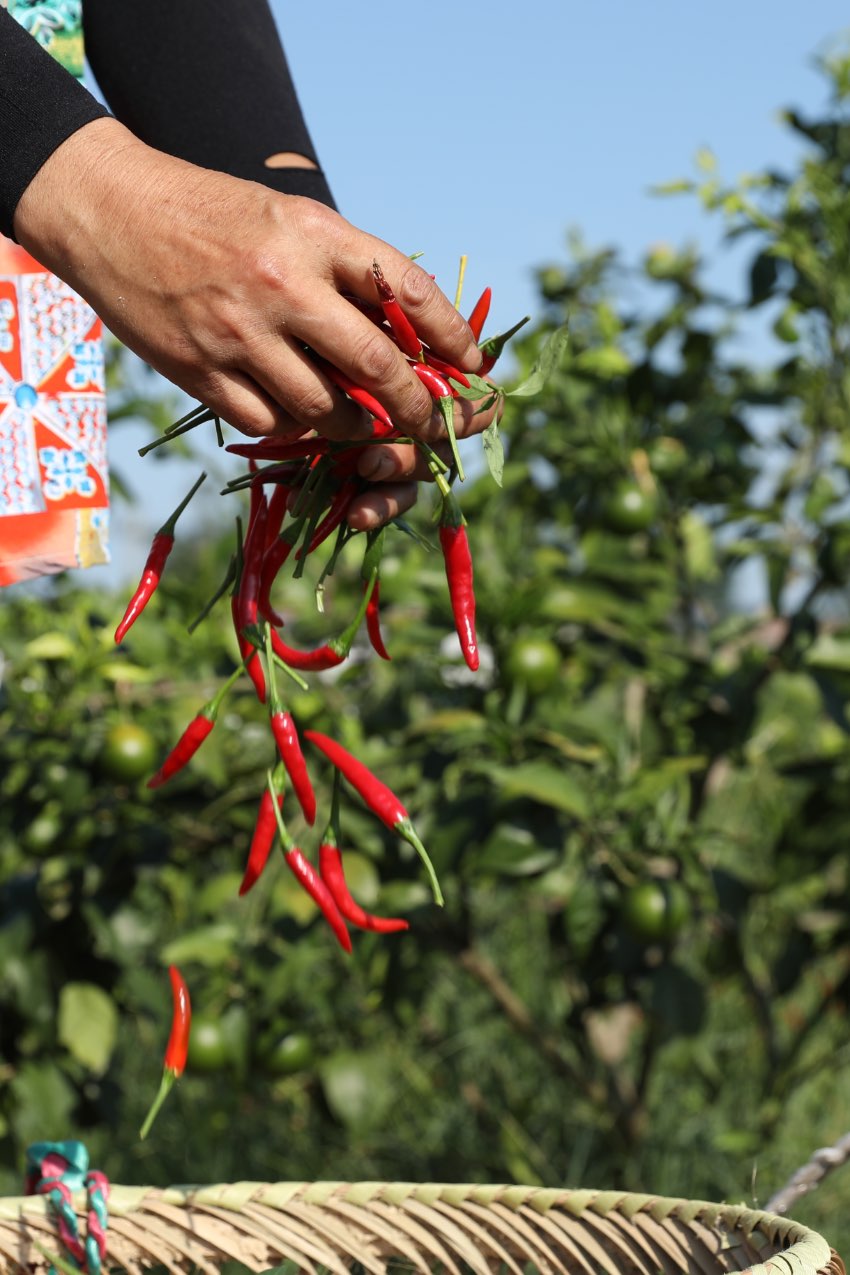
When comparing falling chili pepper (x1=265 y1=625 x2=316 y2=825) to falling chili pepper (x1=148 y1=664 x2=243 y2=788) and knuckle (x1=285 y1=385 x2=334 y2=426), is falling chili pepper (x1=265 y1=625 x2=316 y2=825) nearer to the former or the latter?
falling chili pepper (x1=148 y1=664 x2=243 y2=788)

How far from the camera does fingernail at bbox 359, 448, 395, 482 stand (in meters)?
0.88

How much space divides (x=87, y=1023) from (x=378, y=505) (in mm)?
1055

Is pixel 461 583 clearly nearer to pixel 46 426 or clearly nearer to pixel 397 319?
pixel 397 319

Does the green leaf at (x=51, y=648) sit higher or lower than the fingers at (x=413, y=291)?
lower

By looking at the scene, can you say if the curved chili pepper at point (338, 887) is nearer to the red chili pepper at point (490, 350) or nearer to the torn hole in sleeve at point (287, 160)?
the red chili pepper at point (490, 350)

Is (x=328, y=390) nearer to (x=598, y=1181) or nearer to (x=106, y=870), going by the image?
(x=106, y=870)

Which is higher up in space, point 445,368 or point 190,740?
point 445,368

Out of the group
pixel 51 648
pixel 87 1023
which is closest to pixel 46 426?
pixel 51 648

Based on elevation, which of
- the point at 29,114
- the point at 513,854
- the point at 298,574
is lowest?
the point at 513,854

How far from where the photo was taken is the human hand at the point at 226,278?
73cm

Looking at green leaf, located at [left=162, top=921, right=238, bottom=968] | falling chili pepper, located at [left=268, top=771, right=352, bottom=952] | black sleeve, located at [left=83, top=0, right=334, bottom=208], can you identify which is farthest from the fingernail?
green leaf, located at [left=162, top=921, right=238, bottom=968]

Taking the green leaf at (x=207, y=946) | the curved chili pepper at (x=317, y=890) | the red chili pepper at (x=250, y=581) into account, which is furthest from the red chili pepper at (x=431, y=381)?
the green leaf at (x=207, y=946)

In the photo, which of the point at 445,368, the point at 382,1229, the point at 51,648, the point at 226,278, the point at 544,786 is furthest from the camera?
the point at 51,648

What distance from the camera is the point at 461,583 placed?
37.3 inches
